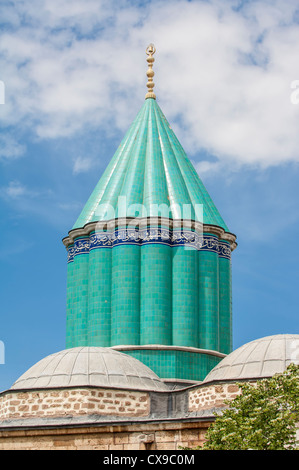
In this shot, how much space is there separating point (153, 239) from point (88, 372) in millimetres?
4563

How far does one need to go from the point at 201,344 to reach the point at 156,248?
239cm

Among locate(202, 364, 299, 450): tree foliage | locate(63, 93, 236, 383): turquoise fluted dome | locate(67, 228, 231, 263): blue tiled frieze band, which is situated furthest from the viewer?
locate(67, 228, 231, 263): blue tiled frieze band

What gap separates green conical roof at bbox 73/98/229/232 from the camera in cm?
1889

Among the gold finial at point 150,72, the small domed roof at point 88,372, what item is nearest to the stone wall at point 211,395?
the small domed roof at point 88,372

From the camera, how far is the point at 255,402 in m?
11.0

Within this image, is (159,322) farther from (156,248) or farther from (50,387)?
(50,387)

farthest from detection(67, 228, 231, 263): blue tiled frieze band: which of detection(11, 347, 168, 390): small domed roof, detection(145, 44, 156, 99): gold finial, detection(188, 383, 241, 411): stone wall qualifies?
detection(188, 383, 241, 411): stone wall

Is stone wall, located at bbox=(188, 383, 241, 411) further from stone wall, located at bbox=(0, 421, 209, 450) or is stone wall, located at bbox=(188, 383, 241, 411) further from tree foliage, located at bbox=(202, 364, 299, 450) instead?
tree foliage, located at bbox=(202, 364, 299, 450)

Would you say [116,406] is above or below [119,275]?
below

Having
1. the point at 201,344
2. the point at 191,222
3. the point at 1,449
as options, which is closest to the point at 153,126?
the point at 191,222

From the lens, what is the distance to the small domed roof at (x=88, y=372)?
14.4 meters

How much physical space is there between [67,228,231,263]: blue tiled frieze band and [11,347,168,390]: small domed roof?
354 cm

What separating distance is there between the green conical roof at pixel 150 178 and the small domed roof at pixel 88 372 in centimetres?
445

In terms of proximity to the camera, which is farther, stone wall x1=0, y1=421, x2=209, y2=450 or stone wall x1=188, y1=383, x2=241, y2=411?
stone wall x1=188, y1=383, x2=241, y2=411
